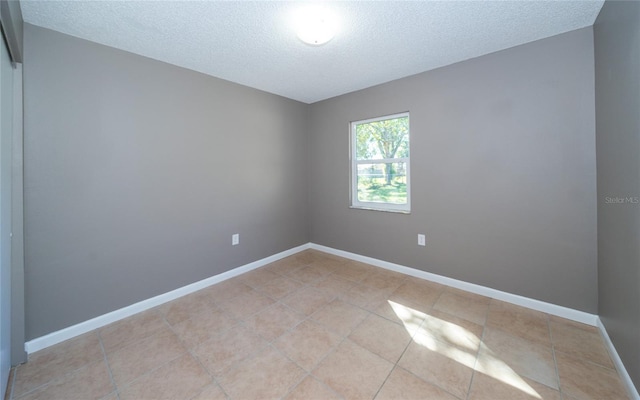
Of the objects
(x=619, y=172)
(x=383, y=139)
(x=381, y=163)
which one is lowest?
(x=619, y=172)

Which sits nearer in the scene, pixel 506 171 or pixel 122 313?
pixel 122 313

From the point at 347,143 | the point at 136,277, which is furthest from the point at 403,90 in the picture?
the point at 136,277

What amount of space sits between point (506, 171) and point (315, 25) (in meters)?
2.14

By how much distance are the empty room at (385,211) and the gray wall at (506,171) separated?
0.7 inches

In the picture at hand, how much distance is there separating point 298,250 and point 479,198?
256 centimetres

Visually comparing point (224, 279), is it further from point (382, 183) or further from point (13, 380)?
point (382, 183)

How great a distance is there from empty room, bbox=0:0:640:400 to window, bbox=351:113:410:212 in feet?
0.18

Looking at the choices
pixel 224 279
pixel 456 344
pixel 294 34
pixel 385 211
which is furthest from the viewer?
pixel 385 211

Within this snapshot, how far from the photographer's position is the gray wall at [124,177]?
1839 mm

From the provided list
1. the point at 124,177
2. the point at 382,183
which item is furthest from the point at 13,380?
the point at 382,183

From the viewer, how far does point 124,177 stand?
220 cm

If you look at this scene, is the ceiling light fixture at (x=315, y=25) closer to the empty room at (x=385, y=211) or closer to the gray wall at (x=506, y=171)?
the empty room at (x=385, y=211)

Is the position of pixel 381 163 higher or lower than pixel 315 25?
lower

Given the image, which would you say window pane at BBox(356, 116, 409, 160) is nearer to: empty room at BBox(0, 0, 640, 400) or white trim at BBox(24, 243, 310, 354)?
empty room at BBox(0, 0, 640, 400)
